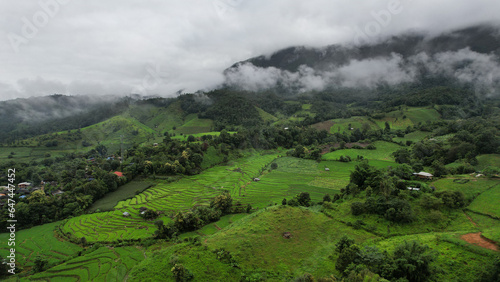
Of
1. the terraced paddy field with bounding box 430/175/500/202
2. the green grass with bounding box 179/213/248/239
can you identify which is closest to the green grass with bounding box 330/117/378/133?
the terraced paddy field with bounding box 430/175/500/202

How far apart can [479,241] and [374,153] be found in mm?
56639

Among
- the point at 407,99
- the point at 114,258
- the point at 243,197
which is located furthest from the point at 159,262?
the point at 407,99

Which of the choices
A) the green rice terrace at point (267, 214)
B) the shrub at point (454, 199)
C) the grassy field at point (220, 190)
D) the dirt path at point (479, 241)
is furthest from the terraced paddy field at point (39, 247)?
the shrub at point (454, 199)

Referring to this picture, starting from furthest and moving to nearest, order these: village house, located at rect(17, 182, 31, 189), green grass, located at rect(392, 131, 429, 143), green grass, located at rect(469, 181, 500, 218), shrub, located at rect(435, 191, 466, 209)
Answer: green grass, located at rect(392, 131, 429, 143) < village house, located at rect(17, 182, 31, 189) < shrub, located at rect(435, 191, 466, 209) < green grass, located at rect(469, 181, 500, 218)

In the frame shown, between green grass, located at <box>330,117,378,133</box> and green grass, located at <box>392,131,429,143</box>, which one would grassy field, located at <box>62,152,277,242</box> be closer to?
green grass, located at <box>392,131,429,143</box>

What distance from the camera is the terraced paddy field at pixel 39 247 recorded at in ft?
117

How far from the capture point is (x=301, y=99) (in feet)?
645

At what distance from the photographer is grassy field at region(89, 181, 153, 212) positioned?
2106 inches

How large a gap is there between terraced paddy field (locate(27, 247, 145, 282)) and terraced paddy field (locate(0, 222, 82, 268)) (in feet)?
9.07

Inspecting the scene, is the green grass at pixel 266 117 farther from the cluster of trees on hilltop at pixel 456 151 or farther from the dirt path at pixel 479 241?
the dirt path at pixel 479 241

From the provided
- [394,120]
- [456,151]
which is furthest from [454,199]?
[394,120]

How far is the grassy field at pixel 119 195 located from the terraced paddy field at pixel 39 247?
32.9 ft

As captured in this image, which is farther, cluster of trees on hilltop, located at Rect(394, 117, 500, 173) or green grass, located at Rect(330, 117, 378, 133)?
green grass, located at Rect(330, 117, 378, 133)

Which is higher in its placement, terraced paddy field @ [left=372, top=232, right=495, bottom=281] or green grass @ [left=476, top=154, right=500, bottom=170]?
green grass @ [left=476, top=154, right=500, bottom=170]
